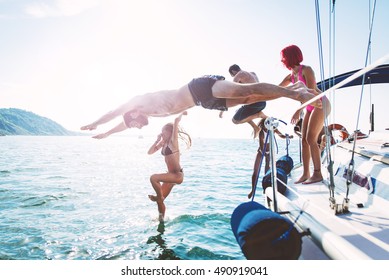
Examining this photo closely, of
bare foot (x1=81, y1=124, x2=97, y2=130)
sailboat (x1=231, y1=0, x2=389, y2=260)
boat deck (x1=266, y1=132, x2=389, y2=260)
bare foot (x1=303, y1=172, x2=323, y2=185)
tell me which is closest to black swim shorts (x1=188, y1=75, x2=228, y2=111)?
sailboat (x1=231, y1=0, x2=389, y2=260)

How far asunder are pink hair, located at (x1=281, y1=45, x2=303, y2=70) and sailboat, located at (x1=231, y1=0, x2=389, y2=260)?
4.60 feet

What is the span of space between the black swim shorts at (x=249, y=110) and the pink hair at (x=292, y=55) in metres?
0.90

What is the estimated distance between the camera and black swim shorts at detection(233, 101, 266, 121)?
492 cm

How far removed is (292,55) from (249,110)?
1.23 meters

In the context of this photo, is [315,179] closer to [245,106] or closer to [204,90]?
[245,106]

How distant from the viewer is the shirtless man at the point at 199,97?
322 cm

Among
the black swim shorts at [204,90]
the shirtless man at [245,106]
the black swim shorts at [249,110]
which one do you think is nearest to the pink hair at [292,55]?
the shirtless man at [245,106]

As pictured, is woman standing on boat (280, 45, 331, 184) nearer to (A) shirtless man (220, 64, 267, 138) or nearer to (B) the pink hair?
(B) the pink hair

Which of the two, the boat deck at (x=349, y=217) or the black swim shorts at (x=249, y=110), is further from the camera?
the black swim shorts at (x=249, y=110)

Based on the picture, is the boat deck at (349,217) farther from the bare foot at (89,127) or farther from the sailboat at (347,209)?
the bare foot at (89,127)

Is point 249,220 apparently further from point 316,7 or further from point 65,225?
point 65,225
